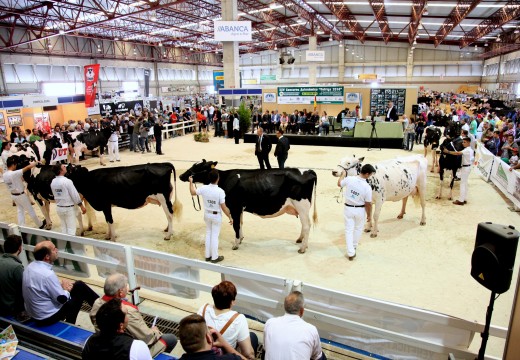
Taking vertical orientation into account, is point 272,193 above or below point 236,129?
below

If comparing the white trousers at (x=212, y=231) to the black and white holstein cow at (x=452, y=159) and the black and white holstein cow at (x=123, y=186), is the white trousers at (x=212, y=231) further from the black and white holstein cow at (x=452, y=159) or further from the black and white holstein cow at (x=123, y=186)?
the black and white holstein cow at (x=452, y=159)

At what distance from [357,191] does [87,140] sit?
39.4 ft

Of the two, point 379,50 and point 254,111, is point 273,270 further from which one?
point 379,50

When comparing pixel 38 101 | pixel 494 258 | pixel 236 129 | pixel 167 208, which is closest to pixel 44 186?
pixel 167 208

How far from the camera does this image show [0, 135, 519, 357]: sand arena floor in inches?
199

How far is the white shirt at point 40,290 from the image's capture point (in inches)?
146

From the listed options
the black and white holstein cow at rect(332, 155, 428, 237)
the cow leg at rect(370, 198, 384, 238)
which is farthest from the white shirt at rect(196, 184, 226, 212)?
the cow leg at rect(370, 198, 384, 238)

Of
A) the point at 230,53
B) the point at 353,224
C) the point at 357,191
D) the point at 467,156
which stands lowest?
the point at 353,224

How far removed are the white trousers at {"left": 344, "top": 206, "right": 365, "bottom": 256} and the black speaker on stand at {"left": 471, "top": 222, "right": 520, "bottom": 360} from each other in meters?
2.84

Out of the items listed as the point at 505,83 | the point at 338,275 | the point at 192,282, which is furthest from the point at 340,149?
the point at 505,83

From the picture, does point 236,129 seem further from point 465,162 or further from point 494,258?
point 494,258

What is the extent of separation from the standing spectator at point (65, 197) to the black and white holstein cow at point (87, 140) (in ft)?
25.7

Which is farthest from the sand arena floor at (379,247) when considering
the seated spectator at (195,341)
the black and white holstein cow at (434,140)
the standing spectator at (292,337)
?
the seated spectator at (195,341)

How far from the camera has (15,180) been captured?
7.37 m
